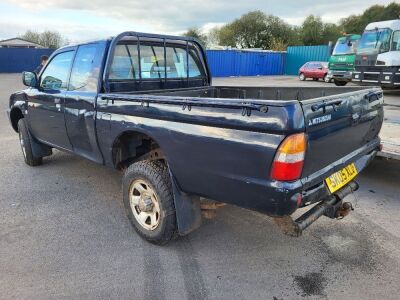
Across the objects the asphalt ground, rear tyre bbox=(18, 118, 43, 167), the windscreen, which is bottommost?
the asphalt ground

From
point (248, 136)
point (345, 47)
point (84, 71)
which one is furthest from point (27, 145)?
point (345, 47)

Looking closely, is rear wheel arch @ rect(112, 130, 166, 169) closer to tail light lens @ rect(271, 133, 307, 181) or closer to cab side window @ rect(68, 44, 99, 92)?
cab side window @ rect(68, 44, 99, 92)

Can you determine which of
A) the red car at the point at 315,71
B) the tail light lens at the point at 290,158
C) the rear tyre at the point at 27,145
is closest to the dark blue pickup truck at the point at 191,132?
the tail light lens at the point at 290,158

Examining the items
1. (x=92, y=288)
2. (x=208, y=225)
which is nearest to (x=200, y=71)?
(x=208, y=225)

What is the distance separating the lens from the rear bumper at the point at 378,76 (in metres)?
14.9

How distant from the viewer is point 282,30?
5928cm

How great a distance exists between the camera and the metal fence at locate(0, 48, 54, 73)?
103 ft

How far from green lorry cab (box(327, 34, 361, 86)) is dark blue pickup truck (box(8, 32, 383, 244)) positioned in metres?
17.2

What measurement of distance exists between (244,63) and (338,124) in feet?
105

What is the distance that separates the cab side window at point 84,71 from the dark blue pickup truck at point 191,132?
0.01 meters

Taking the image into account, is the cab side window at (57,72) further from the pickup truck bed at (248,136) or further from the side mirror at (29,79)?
the pickup truck bed at (248,136)

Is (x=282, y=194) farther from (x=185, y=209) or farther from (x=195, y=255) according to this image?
(x=195, y=255)

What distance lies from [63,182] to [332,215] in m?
3.77

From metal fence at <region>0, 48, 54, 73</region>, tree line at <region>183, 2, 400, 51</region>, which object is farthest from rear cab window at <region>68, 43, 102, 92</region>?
tree line at <region>183, 2, 400, 51</region>
